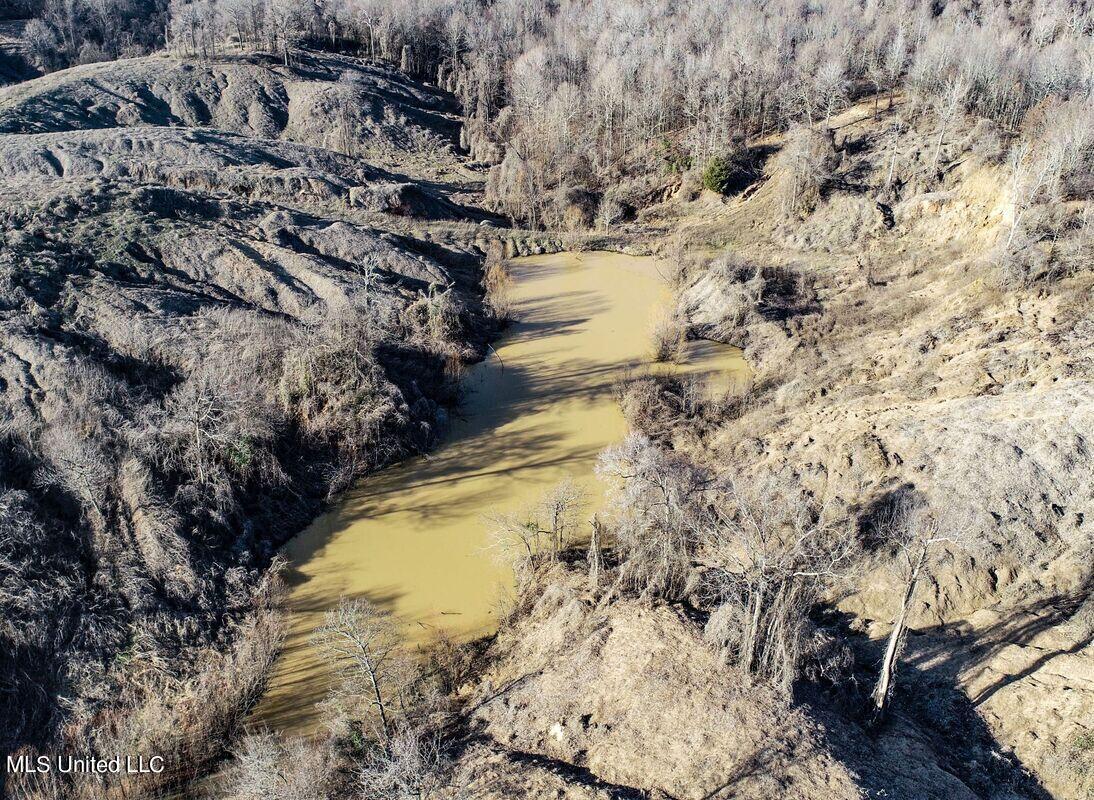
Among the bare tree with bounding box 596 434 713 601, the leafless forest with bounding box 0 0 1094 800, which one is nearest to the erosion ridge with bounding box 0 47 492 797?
the leafless forest with bounding box 0 0 1094 800

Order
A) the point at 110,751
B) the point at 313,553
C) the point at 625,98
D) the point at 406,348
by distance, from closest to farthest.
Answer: the point at 110,751 → the point at 313,553 → the point at 406,348 → the point at 625,98

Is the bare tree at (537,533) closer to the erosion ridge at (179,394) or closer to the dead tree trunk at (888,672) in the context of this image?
the erosion ridge at (179,394)

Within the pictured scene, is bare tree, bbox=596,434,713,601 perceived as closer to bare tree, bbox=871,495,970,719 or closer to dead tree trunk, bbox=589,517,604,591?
dead tree trunk, bbox=589,517,604,591

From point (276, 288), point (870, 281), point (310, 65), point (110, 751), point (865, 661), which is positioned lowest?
point (865, 661)

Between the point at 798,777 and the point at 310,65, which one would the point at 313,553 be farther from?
the point at 310,65

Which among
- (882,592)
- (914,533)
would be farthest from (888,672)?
(914,533)

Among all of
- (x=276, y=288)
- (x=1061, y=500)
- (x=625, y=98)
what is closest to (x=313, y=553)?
(x=276, y=288)
